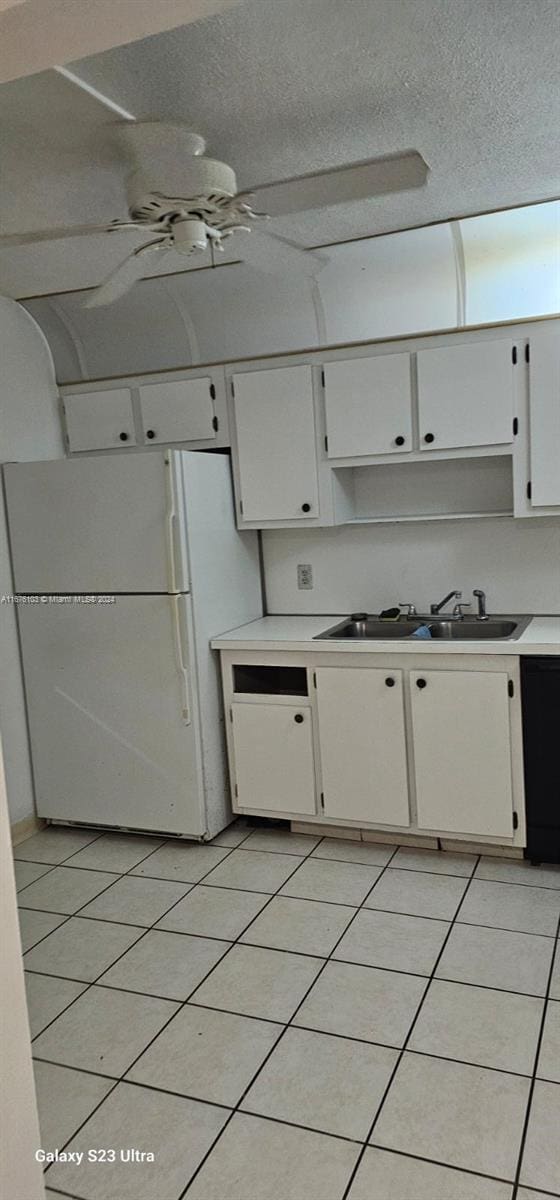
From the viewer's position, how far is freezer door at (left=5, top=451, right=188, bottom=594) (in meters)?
3.40

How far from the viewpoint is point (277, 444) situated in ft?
12.1

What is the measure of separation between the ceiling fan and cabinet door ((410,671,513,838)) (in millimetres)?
1744

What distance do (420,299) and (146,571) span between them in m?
1.62

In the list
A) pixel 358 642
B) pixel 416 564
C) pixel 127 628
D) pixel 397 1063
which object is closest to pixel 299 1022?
pixel 397 1063

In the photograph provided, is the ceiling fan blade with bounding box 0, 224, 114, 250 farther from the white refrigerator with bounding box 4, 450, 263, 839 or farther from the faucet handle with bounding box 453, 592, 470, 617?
the faucet handle with bounding box 453, 592, 470, 617

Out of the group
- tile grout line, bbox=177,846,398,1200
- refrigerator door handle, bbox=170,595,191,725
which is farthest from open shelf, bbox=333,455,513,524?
tile grout line, bbox=177,846,398,1200

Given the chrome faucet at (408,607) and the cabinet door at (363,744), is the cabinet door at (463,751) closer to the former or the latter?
the cabinet door at (363,744)

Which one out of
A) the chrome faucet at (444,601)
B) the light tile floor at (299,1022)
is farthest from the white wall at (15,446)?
the chrome faucet at (444,601)

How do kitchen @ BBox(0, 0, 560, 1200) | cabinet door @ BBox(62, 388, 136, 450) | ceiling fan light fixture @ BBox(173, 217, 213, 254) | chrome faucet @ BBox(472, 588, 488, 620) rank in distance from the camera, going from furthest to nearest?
cabinet door @ BBox(62, 388, 136, 450), chrome faucet @ BBox(472, 588, 488, 620), ceiling fan light fixture @ BBox(173, 217, 213, 254), kitchen @ BBox(0, 0, 560, 1200)

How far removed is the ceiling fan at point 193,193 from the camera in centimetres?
201

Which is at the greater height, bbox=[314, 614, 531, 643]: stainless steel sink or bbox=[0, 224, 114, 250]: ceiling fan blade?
bbox=[0, 224, 114, 250]: ceiling fan blade

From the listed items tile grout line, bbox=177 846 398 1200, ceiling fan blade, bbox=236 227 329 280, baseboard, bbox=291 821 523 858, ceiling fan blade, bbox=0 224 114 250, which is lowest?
tile grout line, bbox=177 846 398 1200

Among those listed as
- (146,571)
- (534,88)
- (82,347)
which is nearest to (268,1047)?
(146,571)

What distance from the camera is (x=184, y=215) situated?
2.19 meters
